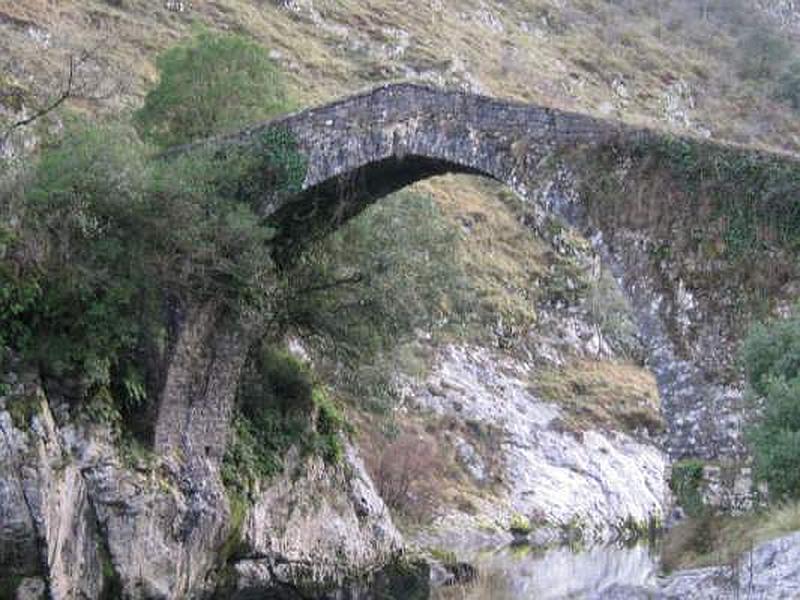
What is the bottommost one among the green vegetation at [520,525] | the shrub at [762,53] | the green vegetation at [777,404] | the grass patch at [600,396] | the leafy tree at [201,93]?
the green vegetation at [520,525]

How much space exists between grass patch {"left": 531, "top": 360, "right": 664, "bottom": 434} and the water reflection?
6.96m

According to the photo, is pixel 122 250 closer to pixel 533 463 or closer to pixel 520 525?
pixel 520 525

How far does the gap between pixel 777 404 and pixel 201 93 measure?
14.4m

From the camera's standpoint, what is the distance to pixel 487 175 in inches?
643

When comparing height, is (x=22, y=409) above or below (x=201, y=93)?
below

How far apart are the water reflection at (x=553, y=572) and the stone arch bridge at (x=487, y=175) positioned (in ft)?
11.4

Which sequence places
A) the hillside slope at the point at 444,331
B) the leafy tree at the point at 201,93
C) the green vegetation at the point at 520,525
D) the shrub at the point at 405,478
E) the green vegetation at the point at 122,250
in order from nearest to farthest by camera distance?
1. the hillside slope at the point at 444,331
2. the green vegetation at the point at 122,250
3. the leafy tree at the point at 201,93
4. the shrub at the point at 405,478
5. the green vegetation at the point at 520,525

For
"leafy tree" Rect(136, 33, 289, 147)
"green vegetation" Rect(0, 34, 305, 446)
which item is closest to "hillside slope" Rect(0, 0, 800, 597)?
"green vegetation" Rect(0, 34, 305, 446)

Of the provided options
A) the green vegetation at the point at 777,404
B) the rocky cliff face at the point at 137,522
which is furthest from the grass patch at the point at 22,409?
the green vegetation at the point at 777,404

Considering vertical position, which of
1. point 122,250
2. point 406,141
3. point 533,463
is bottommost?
point 533,463

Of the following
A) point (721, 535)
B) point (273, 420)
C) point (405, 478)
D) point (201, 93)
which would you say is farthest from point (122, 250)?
point (405, 478)

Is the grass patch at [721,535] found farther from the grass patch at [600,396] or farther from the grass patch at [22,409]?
the grass patch at [600,396]

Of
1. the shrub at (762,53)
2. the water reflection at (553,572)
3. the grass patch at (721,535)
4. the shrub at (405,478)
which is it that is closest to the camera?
the grass patch at (721,535)

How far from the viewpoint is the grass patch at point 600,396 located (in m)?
39.4
